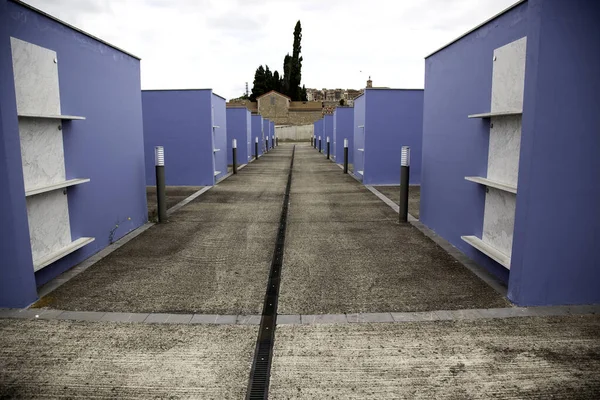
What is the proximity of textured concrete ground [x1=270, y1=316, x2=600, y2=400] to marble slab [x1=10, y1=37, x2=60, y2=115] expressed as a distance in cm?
365

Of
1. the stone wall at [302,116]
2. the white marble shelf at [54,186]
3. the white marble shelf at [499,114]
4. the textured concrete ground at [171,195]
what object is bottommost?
the textured concrete ground at [171,195]

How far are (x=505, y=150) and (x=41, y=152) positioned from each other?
5.27 metres

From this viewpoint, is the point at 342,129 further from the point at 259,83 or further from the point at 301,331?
the point at 259,83

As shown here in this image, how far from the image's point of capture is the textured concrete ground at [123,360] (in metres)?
3.09

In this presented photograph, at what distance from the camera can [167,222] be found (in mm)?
8570

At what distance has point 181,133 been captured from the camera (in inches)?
568

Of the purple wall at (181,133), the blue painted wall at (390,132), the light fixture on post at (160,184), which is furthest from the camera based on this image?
the purple wall at (181,133)

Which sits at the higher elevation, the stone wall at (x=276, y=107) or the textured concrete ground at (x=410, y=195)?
the stone wall at (x=276, y=107)

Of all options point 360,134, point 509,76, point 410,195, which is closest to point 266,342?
point 509,76

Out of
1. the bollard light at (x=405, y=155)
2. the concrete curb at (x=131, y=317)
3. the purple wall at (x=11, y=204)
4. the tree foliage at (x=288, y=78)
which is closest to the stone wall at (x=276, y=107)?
the tree foliage at (x=288, y=78)

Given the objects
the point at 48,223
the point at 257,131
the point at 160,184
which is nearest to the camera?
the point at 48,223

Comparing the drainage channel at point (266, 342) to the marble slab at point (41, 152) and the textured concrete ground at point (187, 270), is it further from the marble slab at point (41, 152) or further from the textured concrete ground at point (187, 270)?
the marble slab at point (41, 152)

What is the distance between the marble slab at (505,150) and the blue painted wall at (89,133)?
500 cm

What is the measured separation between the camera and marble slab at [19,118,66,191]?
500 centimetres
